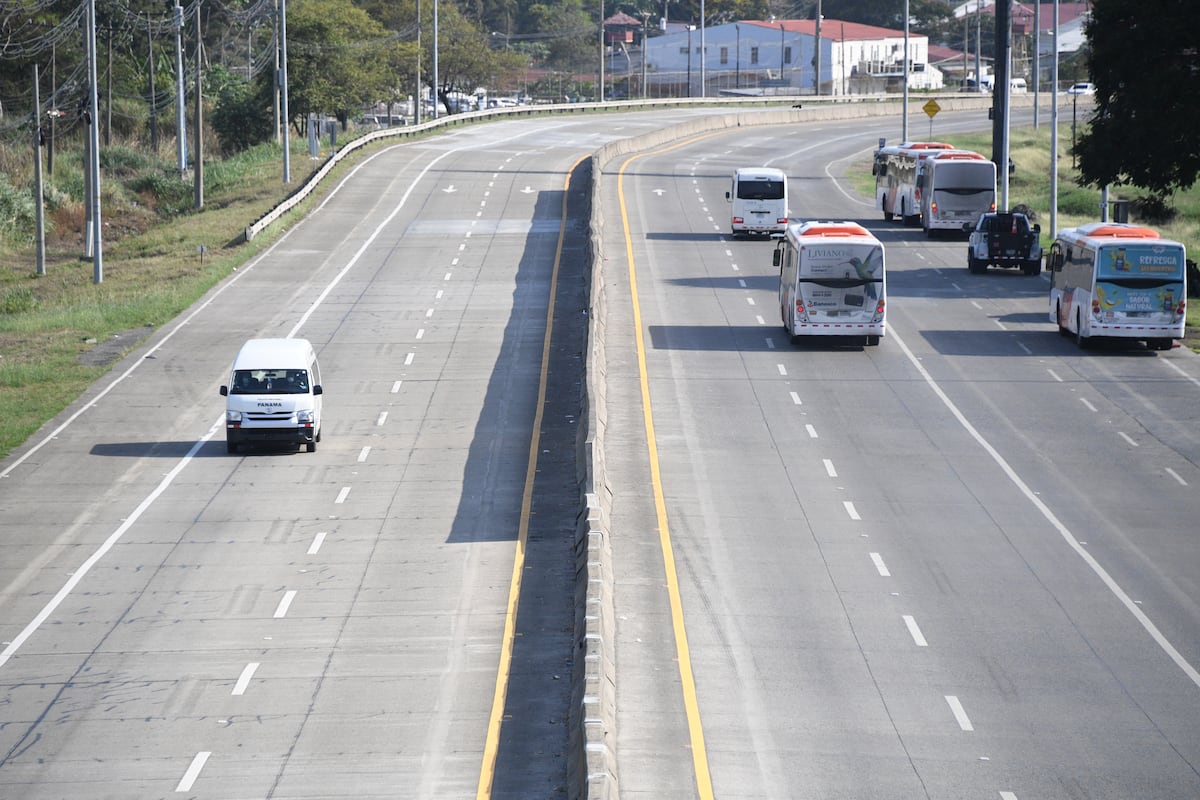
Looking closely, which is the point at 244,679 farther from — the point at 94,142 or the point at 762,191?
the point at 762,191

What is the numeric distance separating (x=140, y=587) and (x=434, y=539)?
5.06m

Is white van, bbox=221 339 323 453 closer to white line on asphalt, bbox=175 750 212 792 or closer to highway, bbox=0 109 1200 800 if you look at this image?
highway, bbox=0 109 1200 800

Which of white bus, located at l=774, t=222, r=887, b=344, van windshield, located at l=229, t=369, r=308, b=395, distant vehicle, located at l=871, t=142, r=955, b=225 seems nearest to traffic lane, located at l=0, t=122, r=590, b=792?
van windshield, located at l=229, t=369, r=308, b=395

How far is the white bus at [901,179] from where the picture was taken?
6888 centimetres

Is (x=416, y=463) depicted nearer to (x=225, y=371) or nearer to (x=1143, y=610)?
(x=225, y=371)

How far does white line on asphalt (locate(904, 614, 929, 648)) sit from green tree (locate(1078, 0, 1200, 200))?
37691 mm

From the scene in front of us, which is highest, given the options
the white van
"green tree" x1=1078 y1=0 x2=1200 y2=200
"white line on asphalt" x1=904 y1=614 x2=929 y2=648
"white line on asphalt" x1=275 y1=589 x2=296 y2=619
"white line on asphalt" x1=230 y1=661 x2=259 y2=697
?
"green tree" x1=1078 y1=0 x2=1200 y2=200

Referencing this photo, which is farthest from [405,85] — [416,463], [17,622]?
[17,622]

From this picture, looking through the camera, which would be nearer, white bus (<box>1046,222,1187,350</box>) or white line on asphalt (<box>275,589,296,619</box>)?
white line on asphalt (<box>275,589,296,619</box>)

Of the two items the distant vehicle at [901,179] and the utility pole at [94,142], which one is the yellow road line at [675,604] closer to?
the utility pole at [94,142]

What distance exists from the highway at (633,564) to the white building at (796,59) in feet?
A: 439

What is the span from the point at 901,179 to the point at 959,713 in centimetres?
5412

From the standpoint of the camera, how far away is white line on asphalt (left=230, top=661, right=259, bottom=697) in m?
20.5

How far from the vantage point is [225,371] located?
139 feet
